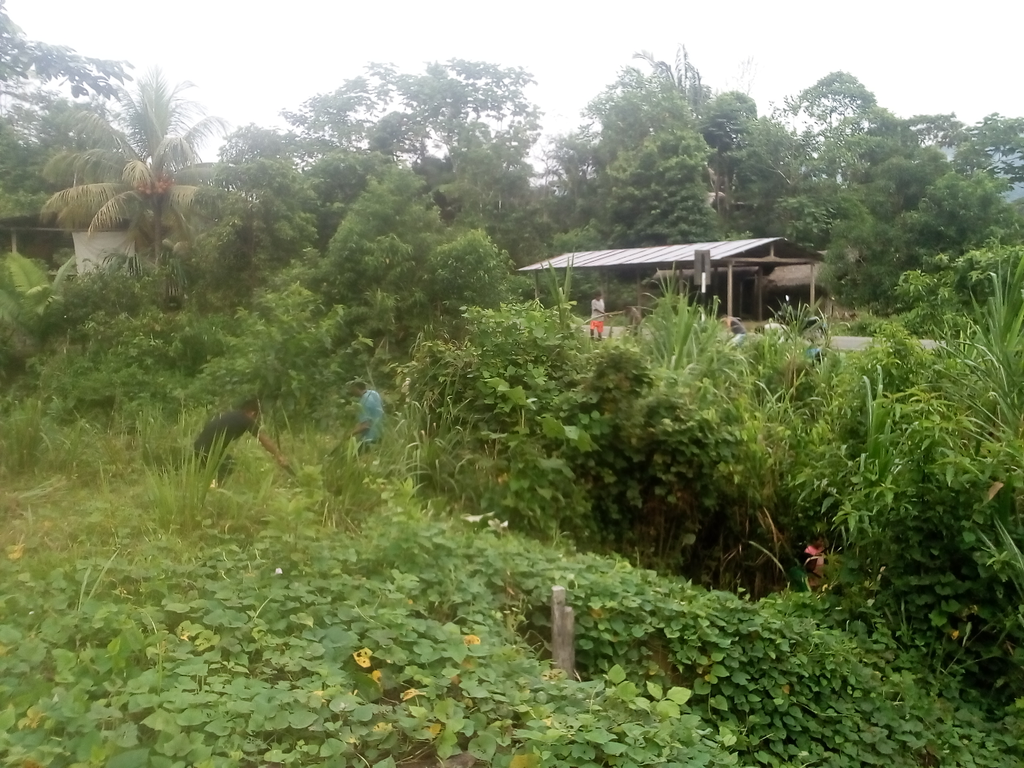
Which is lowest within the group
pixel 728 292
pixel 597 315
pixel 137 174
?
pixel 728 292

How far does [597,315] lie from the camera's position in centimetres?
677

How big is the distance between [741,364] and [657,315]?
755mm

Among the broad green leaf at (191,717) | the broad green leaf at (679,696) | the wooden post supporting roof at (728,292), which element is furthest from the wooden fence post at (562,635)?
the wooden post supporting roof at (728,292)

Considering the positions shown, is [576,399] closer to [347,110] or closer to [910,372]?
[910,372]

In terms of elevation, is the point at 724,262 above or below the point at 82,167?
below

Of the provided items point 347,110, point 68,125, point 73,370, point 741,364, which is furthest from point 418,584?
point 347,110

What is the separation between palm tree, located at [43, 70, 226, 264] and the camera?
6355mm

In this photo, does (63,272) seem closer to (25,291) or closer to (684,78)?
(25,291)

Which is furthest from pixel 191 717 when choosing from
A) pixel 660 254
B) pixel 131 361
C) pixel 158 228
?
pixel 660 254

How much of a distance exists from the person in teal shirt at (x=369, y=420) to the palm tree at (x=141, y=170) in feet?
8.51

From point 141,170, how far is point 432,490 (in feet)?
14.8

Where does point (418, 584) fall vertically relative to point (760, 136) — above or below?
below

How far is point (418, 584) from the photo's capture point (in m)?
3.03

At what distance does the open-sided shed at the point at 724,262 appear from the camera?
951 centimetres
